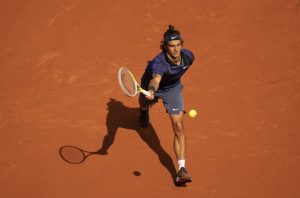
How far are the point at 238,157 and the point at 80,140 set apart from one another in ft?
7.23

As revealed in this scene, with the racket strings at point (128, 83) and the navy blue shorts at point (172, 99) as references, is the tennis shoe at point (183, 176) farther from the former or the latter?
the racket strings at point (128, 83)

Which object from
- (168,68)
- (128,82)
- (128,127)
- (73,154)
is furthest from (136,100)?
(168,68)

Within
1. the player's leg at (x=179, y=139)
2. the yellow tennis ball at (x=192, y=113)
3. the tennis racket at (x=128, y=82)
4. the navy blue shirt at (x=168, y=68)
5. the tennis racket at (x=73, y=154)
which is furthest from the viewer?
the yellow tennis ball at (x=192, y=113)

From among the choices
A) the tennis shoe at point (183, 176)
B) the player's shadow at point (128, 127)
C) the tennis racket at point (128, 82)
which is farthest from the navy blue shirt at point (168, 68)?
the tennis shoe at point (183, 176)

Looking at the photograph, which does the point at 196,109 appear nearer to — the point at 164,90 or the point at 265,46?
the point at 164,90

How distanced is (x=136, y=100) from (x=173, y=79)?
6.45 feet

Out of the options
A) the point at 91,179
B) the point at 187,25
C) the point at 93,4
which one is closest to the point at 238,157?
the point at 91,179

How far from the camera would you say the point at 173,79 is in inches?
278

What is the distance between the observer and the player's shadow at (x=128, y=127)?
24.5ft

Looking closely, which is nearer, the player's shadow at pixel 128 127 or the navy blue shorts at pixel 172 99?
the navy blue shorts at pixel 172 99

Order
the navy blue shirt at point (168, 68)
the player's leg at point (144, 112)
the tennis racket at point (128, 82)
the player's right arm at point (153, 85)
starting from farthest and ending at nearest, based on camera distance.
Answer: the player's leg at point (144, 112)
the navy blue shirt at point (168, 68)
the tennis racket at point (128, 82)
the player's right arm at point (153, 85)

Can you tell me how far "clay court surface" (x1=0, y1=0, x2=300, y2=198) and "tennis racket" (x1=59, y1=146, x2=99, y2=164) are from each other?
0.22 feet

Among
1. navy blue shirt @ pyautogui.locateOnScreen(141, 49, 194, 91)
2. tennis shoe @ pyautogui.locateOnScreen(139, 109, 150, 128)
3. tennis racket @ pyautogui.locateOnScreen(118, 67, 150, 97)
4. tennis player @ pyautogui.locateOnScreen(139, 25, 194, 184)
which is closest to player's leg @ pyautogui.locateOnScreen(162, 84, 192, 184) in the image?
tennis player @ pyautogui.locateOnScreen(139, 25, 194, 184)

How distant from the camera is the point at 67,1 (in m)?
11.5
